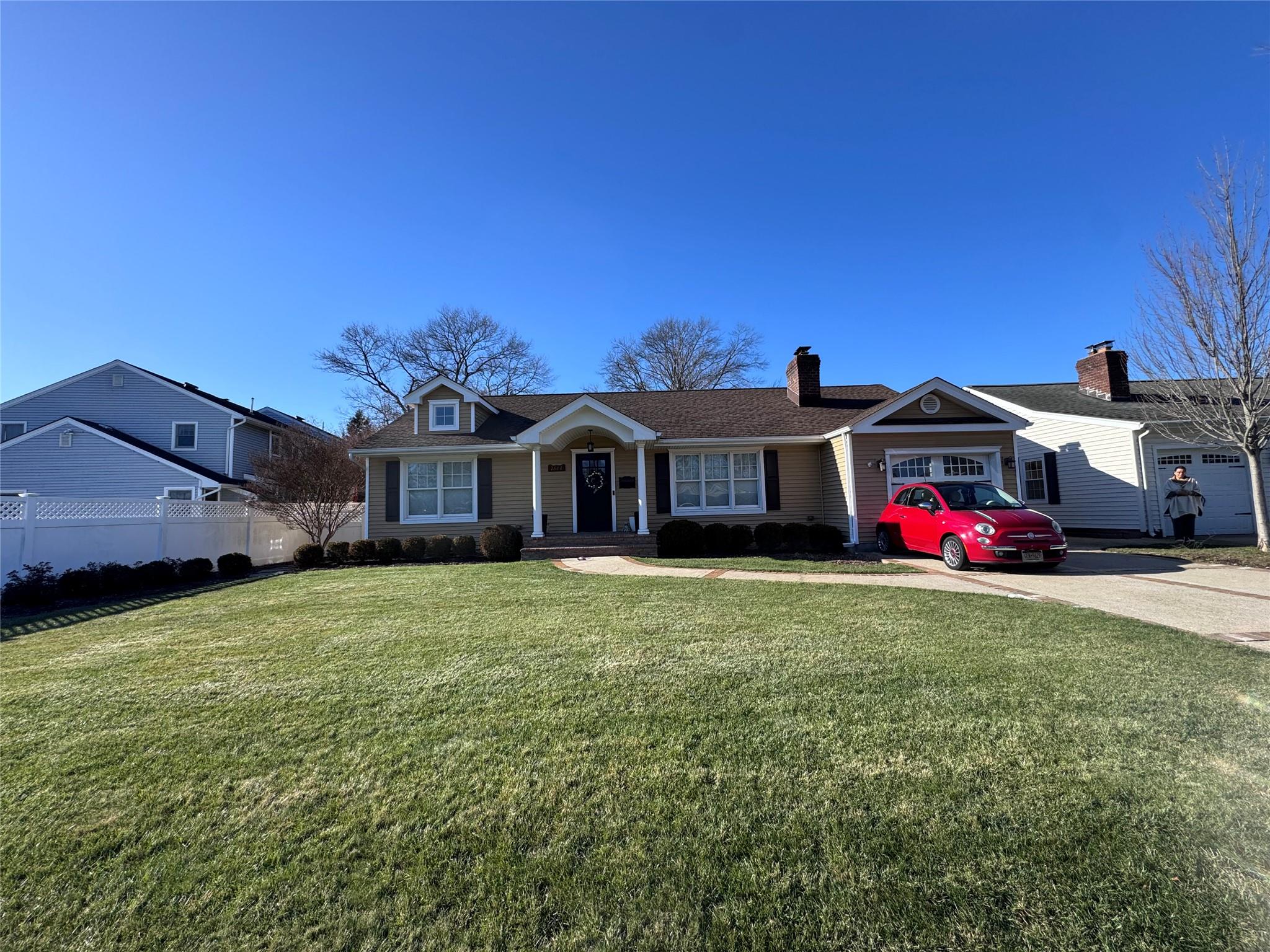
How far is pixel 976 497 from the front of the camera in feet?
33.8

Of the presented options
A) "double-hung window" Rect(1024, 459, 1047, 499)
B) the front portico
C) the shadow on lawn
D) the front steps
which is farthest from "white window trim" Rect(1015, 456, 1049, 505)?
the shadow on lawn

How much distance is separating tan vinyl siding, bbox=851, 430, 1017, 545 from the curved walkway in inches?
93.9

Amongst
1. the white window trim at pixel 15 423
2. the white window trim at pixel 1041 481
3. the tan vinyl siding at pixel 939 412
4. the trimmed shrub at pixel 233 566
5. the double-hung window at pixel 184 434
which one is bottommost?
the trimmed shrub at pixel 233 566

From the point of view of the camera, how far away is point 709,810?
2.39 m

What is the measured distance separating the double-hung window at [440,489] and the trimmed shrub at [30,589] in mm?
6701

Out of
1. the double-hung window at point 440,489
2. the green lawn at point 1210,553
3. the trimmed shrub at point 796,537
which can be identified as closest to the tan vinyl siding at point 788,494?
the trimmed shrub at point 796,537

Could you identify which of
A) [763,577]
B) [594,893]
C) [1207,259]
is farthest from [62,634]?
[1207,259]

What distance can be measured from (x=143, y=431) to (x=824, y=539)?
24631mm

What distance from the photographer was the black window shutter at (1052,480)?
55.5 ft

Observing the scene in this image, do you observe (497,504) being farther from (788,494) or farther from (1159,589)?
(1159,589)

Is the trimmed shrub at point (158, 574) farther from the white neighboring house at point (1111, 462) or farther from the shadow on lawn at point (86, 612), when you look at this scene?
the white neighboring house at point (1111, 462)

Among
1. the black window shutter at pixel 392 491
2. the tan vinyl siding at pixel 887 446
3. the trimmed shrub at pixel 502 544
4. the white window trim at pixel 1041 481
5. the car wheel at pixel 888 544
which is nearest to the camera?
the car wheel at pixel 888 544

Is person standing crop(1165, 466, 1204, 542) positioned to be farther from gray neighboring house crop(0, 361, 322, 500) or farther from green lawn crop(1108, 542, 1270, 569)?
gray neighboring house crop(0, 361, 322, 500)

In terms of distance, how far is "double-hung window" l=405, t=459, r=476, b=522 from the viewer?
14812 millimetres
